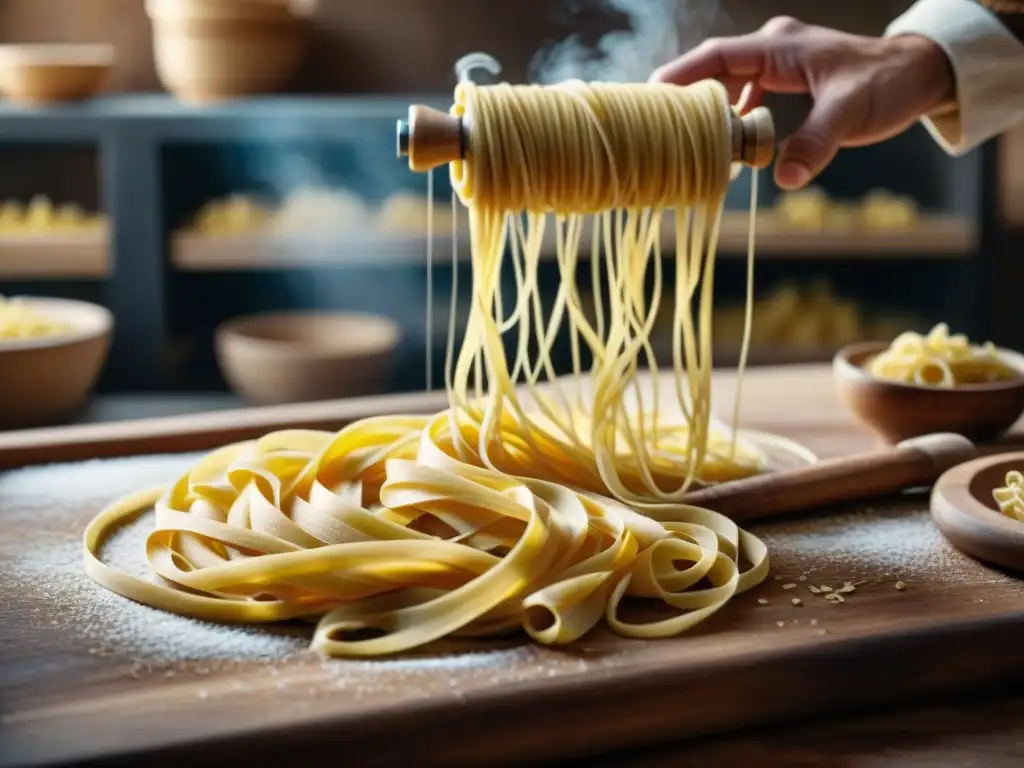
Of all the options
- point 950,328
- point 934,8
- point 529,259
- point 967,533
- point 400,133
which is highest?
point 934,8

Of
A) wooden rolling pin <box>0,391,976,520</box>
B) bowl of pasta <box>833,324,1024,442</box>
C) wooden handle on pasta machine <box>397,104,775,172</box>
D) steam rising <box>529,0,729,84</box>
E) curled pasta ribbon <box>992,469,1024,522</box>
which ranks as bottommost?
wooden rolling pin <box>0,391,976,520</box>

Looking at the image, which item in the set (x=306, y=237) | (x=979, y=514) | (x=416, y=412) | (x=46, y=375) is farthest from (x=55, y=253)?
(x=979, y=514)

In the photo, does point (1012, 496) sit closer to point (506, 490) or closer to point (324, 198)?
point (506, 490)

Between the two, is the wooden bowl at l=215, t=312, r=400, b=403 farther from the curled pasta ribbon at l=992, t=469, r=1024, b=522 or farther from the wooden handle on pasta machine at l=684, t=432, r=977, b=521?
the curled pasta ribbon at l=992, t=469, r=1024, b=522

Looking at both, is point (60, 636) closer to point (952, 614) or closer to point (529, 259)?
point (529, 259)

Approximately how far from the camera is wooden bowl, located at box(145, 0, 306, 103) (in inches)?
130

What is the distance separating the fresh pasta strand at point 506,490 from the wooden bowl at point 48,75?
84.7 inches

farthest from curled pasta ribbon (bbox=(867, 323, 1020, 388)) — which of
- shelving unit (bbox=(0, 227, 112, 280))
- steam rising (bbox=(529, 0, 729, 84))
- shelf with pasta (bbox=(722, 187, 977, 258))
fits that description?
shelving unit (bbox=(0, 227, 112, 280))

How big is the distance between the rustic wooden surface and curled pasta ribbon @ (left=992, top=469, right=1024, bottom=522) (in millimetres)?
91

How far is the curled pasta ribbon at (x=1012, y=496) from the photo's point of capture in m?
1.29

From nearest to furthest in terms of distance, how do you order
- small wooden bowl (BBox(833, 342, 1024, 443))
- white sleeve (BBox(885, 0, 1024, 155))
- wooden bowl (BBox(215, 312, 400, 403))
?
1. small wooden bowl (BBox(833, 342, 1024, 443))
2. white sleeve (BBox(885, 0, 1024, 155))
3. wooden bowl (BBox(215, 312, 400, 403))

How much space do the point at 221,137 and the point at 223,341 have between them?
2.10 ft

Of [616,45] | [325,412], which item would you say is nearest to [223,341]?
[325,412]

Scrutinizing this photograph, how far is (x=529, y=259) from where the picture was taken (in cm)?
139
